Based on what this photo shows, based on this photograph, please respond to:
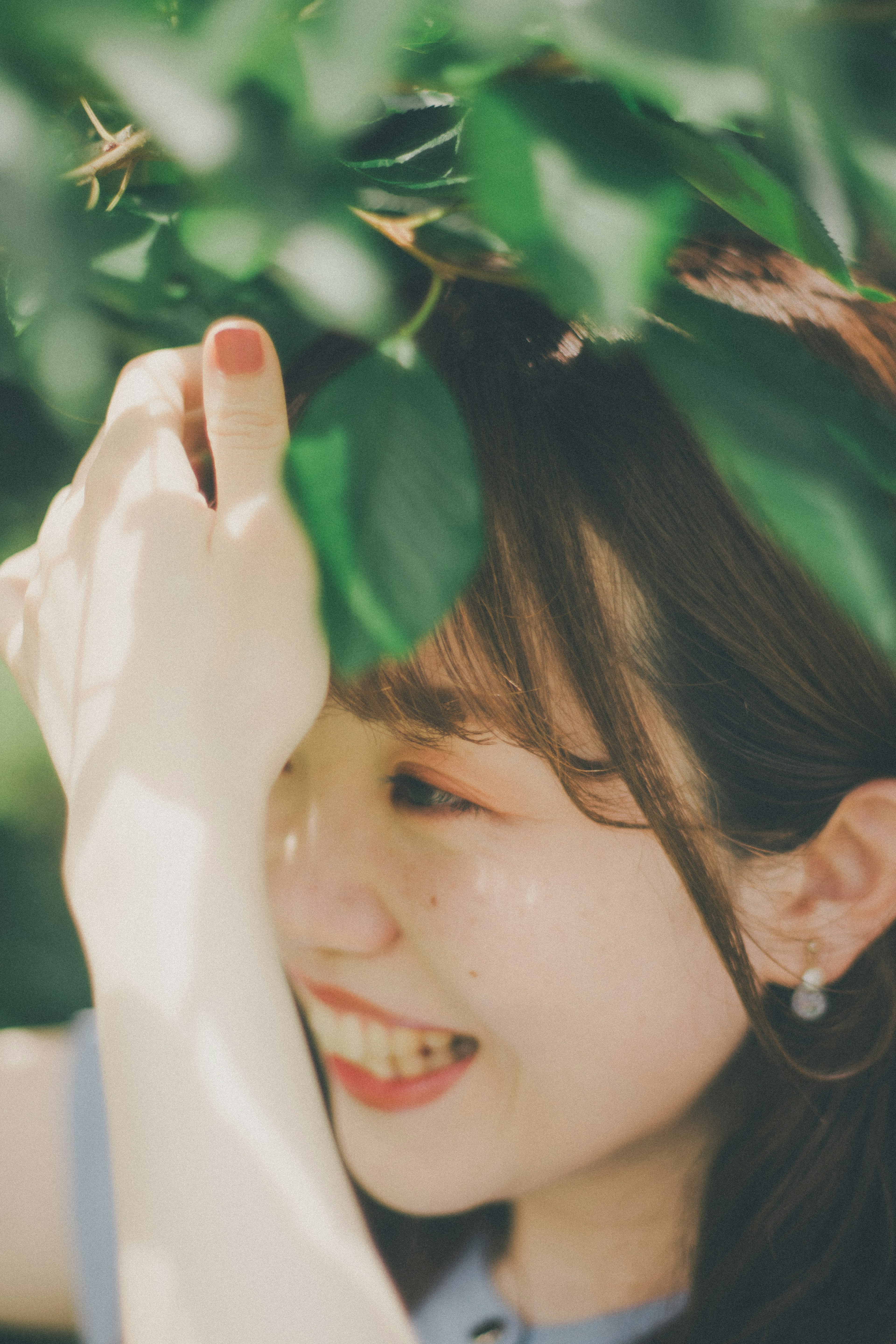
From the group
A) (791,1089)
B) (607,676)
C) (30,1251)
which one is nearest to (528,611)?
(607,676)

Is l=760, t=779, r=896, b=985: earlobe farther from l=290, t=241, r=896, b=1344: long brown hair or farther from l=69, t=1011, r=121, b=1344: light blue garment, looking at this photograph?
l=69, t=1011, r=121, b=1344: light blue garment

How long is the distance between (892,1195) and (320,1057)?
0.64 m

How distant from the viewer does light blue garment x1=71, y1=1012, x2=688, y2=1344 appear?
99cm

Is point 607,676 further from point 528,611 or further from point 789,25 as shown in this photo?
point 789,25

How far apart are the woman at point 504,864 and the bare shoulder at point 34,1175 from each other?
22.6 inches

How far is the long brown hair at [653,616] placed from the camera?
0.68 metres

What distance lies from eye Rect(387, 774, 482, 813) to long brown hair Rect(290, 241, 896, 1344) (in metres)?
0.08

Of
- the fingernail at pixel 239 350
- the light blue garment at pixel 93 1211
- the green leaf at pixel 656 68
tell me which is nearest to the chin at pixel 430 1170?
the light blue garment at pixel 93 1211

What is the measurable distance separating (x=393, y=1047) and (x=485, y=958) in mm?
181

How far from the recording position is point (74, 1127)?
1.32m

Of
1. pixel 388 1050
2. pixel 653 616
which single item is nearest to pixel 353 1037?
pixel 388 1050

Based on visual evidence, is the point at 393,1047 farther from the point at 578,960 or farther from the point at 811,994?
the point at 811,994

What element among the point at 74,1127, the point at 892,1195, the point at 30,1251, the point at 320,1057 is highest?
the point at 892,1195

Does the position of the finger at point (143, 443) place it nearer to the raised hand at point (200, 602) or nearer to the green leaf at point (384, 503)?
the raised hand at point (200, 602)
